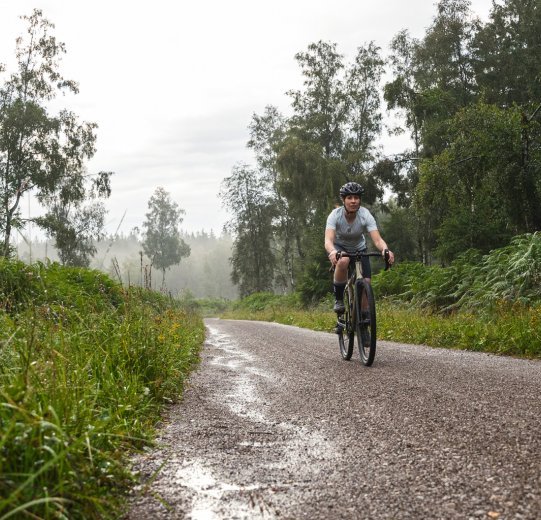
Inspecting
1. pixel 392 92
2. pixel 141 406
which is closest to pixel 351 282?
pixel 141 406

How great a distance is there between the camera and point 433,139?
25.3 metres

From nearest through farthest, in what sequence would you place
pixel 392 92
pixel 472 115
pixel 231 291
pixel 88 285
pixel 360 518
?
pixel 360 518 → pixel 88 285 → pixel 472 115 → pixel 392 92 → pixel 231 291

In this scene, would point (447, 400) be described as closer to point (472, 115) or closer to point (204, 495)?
point (204, 495)

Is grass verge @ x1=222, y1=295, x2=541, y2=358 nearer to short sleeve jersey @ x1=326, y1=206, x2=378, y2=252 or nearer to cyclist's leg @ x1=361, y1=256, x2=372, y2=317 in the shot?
cyclist's leg @ x1=361, y1=256, x2=372, y2=317

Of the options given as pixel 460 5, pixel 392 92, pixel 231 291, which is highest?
pixel 460 5

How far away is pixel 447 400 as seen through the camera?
141 inches

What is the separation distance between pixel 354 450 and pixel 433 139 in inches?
992

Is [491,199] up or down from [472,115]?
down

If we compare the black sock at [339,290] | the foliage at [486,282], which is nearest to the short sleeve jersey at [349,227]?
the black sock at [339,290]

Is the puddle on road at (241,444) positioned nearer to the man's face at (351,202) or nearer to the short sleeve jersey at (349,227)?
the short sleeve jersey at (349,227)

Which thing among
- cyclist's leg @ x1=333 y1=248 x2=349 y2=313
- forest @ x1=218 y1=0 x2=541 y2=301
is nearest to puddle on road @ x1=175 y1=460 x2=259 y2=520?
cyclist's leg @ x1=333 y1=248 x2=349 y2=313

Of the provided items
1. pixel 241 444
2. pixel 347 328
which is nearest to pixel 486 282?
pixel 347 328

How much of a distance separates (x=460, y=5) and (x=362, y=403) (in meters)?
29.9

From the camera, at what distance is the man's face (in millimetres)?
6320
